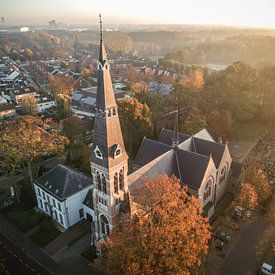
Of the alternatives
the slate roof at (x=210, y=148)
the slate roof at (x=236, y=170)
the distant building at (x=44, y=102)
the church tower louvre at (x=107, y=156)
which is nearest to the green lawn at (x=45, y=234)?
the church tower louvre at (x=107, y=156)

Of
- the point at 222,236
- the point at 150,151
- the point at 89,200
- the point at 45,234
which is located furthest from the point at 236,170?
the point at 45,234

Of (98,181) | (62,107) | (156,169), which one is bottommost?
(62,107)

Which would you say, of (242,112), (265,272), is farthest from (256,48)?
(265,272)

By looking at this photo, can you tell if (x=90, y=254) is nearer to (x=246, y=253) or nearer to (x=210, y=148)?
(x=246, y=253)

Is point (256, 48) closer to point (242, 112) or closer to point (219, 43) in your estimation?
point (219, 43)

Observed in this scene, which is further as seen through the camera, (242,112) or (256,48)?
(256,48)

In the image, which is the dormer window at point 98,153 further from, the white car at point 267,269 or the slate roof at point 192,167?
the white car at point 267,269

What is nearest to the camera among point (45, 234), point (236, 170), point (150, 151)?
point (45, 234)
